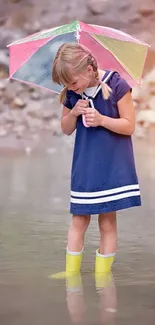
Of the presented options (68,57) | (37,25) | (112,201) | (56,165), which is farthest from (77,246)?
(37,25)

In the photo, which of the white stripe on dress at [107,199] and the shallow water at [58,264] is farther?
the white stripe on dress at [107,199]

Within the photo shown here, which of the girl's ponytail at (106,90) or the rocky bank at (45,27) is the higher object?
the girl's ponytail at (106,90)

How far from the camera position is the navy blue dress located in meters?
2.13

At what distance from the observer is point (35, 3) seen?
8.09 m

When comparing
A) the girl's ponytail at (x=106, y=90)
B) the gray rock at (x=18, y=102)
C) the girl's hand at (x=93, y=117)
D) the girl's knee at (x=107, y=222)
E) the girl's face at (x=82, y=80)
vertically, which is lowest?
the gray rock at (x=18, y=102)

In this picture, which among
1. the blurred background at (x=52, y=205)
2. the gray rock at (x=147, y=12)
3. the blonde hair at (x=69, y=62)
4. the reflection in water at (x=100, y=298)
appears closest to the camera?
the reflection in water at (x=100, y=298)

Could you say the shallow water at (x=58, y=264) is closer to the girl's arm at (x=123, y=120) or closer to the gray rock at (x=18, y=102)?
the girl's arm at (x=123, y=120)

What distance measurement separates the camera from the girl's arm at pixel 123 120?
6.88 ft

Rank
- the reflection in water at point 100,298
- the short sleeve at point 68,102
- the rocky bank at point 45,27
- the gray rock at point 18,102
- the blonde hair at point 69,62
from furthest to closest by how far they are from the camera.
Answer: the gray rock at point 18,102, the rocky bank at point 45,27, the short sleeve at point 68,102, the blonde hair at point 69,62, the reflection in water at point 100,298

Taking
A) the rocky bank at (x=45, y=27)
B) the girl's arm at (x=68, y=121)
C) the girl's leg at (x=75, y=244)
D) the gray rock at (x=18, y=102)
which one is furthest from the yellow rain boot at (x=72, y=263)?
the gray rock at (x=18, y=102)

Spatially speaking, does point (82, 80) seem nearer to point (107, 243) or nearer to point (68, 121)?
point (68, 121)

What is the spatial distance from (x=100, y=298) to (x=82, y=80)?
1.84ft

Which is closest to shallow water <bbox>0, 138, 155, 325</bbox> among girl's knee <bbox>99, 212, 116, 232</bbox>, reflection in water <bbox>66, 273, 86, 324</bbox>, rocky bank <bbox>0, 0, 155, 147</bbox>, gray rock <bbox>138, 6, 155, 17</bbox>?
reflection in water <bbox>66, 273, 86, 324</bbox>

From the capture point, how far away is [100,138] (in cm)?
215
